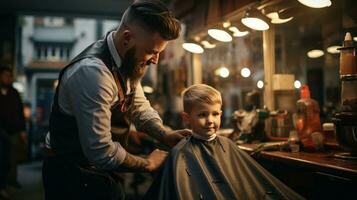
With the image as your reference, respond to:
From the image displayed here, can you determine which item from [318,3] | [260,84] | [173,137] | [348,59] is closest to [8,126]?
[260,84]

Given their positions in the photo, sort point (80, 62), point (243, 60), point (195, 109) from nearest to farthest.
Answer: point (80, 62)
point (195, 109)
point (243, 60)

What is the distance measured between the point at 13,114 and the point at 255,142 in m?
4.17

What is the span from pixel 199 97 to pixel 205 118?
14 centimetres

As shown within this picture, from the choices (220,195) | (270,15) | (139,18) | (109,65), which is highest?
(270,15)

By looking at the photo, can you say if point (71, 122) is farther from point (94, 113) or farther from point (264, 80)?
point (264, 80)

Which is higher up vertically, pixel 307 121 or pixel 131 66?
pixel 131 66

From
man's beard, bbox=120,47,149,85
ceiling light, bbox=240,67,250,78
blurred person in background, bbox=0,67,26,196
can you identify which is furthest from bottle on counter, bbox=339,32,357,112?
blurred person in background, bbox=0,67,26,196

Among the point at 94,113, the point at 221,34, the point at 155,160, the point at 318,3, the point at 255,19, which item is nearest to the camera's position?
the point at 94,113

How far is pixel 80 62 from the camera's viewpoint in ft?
5.45

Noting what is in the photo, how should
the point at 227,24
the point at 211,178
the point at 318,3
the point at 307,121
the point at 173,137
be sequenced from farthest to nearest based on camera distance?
the point at 227,24 → the point at 307,121 → the point at 318,3 → the point at 173,137 → the point at 211,178

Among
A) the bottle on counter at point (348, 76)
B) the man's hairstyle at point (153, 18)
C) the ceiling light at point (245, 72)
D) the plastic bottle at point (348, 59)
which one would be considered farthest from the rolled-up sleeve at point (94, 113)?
the ceiling light at point (245, 72)

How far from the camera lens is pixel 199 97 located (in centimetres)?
215

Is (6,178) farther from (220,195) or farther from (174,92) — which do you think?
(220,195)

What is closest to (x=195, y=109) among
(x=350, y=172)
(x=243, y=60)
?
(x=350, y=172)
